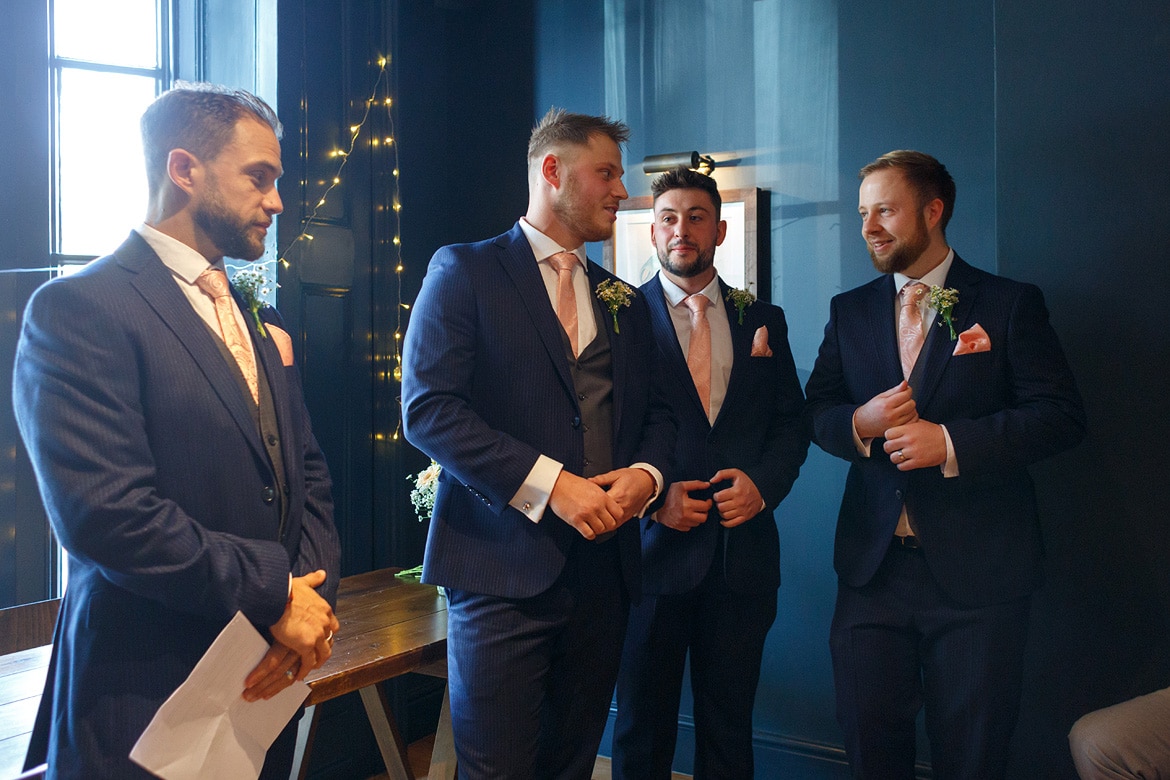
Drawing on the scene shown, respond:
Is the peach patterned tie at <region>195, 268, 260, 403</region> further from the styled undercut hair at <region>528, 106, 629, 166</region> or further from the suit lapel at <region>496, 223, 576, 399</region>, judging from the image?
the styled undercut hair at <region>528, 106, 629, 166</region>

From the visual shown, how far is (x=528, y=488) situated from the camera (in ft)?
6.68

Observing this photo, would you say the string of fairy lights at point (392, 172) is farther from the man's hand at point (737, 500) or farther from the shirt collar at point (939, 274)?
the shirt collar at point (939, 274)

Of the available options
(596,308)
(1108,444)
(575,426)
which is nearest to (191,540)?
(575,426)

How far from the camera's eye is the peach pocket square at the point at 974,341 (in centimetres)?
235

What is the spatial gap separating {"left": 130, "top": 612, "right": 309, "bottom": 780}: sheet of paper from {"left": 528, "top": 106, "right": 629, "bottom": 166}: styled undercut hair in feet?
4.67

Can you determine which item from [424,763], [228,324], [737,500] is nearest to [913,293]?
[737,500]

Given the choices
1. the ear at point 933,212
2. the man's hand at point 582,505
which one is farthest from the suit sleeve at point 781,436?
the man's hand at point 582,505

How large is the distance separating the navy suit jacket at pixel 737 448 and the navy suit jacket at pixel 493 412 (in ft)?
1.05

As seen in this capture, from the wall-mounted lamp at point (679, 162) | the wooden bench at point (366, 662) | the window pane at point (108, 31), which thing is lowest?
the wooden bench at point (366, 662)

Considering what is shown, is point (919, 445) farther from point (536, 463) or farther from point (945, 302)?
point (536, 463)

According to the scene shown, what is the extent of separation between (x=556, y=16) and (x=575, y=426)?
99.6 inches

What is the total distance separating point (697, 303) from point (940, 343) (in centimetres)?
72

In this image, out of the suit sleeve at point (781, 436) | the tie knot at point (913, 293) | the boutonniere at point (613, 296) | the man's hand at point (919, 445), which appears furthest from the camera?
the suit sleeve at point (781, 436)

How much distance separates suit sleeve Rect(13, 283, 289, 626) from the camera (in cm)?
137
